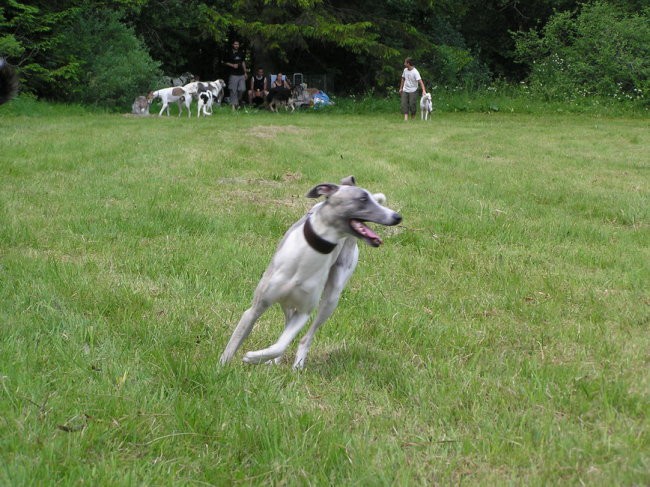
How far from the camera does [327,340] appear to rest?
4.29 m

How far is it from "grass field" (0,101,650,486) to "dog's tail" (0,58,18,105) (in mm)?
1193

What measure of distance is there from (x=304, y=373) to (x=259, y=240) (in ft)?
10.2

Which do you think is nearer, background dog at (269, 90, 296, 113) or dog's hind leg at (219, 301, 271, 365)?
dog's hind leg at (219, 301, 271, 365)

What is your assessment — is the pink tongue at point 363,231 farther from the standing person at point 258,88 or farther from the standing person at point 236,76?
the standing person at point 258,88

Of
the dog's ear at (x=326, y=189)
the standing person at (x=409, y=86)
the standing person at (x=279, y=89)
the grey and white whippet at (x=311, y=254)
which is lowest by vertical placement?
the standing person at (x=279, y=89)

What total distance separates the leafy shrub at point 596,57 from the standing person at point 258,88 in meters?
10.6

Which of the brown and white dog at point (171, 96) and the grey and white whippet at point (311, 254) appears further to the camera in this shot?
the brown and white dog at point (171, 96)

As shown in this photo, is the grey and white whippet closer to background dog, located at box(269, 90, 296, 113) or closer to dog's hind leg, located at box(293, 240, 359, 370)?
dog's hind leg, located at box(293, 240, 359, 370)

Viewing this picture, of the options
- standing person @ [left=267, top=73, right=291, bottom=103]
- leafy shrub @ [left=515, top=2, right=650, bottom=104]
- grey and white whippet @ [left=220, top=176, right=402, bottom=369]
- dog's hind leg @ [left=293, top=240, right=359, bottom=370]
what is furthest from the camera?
leafy shrub @ [left=515, top=2, right=650, bottom=104]

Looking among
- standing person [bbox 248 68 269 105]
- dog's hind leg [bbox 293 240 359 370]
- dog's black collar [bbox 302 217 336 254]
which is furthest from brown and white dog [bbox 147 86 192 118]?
dog's black collar [bbox 302 217 336 254]

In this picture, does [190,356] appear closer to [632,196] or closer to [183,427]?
[183,427]

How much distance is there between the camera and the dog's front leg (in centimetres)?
359

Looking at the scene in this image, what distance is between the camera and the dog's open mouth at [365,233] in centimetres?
332

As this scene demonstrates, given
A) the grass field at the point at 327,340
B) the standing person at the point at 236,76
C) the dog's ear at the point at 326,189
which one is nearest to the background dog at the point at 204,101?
the standing person at the point at 236,76
